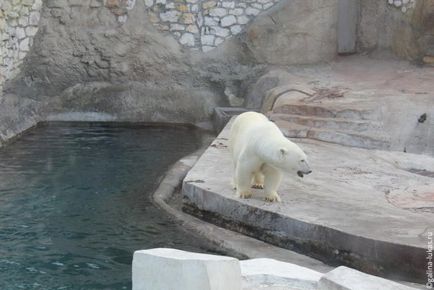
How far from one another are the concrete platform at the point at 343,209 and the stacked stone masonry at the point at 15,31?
4.84m

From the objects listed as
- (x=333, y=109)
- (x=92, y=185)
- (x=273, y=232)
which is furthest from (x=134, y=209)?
(x=333, y=109)

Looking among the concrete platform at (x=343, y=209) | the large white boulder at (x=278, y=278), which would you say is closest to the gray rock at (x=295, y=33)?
the concrete platform at (x=343, y=209)

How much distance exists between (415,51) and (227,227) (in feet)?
23.1

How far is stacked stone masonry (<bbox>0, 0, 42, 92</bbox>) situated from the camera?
11.4m

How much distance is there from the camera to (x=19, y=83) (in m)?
12.4

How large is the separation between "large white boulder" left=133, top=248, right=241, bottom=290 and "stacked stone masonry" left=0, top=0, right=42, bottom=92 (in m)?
8.58

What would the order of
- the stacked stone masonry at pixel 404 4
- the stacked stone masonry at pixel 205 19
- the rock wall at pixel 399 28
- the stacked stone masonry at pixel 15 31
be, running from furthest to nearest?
1. the stacked stone masonry at pixel 205 19
2. the stacked stone masonry at pixel 404 4
3. the rock wall at pixel 399 28
4. the stacked stone masonry at pixel 15 31

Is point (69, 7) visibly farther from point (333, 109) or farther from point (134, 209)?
point (134, 209)

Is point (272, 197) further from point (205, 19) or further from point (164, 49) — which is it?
point (205, 19)

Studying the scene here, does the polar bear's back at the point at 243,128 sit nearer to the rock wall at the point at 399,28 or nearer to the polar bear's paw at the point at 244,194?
the polar bear's paw at the point at 244,194

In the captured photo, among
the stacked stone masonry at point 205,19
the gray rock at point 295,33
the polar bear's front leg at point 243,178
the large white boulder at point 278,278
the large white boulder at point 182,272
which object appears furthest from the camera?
the stacked stone masonry at point 205,19

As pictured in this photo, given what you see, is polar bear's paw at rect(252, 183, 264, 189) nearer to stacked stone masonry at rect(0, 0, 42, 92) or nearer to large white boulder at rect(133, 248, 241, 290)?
large white boulder at rect(133, 248, 241, 290)

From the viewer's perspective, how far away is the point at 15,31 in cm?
1199

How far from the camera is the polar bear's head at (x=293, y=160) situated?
18.8 feet
